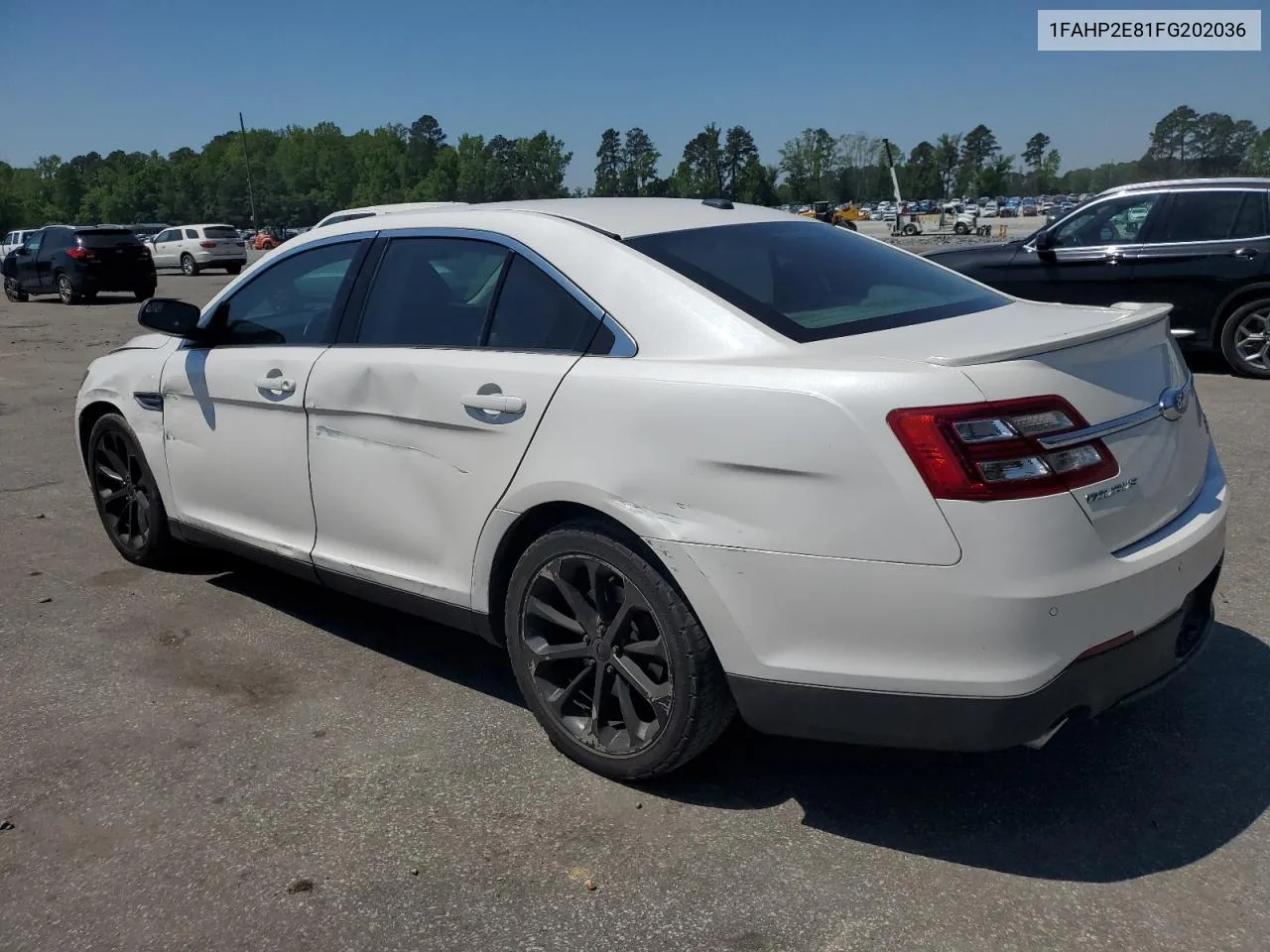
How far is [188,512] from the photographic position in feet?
15.3

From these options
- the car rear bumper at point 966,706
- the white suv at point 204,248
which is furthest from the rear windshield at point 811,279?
the white suv at point 204,248

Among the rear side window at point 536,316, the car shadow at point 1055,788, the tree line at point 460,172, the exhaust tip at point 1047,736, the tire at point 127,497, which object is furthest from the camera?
the tree line at point 460,172

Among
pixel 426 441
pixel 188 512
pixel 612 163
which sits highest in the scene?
pixel 612 163

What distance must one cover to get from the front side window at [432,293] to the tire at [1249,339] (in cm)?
816

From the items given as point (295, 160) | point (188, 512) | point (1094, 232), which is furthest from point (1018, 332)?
point (295, 160)

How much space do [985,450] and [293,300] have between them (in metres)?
2.82

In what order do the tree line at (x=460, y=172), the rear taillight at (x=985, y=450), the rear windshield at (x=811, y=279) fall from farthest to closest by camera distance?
1. the tree line at (x=460, y=172)
2. the rear windshield at (x=811, y=279)
3. the rear taillight at (x=985, y=450)

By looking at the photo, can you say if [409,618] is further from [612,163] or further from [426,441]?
[612,163]

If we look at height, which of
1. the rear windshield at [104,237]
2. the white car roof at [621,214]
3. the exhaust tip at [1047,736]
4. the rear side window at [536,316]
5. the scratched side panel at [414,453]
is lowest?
the exhaust tip at [1047,736]

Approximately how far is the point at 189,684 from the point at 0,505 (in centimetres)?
349

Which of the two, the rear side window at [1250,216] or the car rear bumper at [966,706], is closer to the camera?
the car rear bumper at [966,706]

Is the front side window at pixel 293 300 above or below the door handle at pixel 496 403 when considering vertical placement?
above

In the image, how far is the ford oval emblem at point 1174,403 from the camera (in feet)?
9.47

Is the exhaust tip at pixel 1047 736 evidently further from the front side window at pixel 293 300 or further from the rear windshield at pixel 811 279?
the front side window at pixel 293 300
